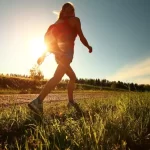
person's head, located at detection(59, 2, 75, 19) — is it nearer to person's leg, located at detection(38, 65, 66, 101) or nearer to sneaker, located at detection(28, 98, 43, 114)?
person's leg, located at detection(38, 65, 66, 101)

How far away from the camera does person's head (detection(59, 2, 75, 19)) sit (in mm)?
5777

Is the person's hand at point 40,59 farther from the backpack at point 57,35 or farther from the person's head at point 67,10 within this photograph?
the person's head at point 67,10

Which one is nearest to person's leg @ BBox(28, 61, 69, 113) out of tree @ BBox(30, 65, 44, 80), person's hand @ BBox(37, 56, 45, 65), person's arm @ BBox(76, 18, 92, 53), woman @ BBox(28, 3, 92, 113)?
woman @ BBox(28, 3, 92, 113)

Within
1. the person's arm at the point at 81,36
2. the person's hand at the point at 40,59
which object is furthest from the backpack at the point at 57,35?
the person's hand at the point at 40,59

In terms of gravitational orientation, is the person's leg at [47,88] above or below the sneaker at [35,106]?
above

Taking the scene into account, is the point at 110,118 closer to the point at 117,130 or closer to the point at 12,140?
the point at 117,130

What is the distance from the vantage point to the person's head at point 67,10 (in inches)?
227

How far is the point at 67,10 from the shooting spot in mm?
5797

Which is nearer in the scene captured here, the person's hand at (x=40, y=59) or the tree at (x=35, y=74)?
the person's hand at (x=40, y=59)

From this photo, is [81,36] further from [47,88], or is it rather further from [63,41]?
[47,88]

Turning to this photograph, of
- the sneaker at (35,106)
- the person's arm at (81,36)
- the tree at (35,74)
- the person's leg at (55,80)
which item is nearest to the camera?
the sneaker at (35,106)

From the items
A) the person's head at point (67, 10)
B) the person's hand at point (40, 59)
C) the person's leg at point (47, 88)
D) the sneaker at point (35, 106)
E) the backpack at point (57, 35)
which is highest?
the person's head at point (67, 10)

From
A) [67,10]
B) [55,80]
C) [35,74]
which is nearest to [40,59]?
[55,80]

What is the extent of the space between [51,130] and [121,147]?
0.92m
